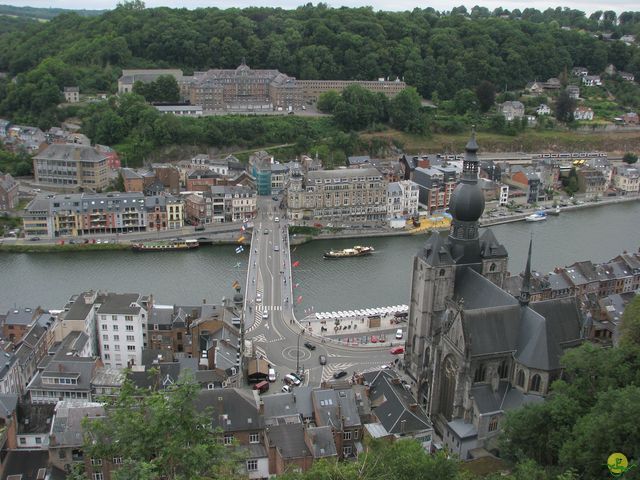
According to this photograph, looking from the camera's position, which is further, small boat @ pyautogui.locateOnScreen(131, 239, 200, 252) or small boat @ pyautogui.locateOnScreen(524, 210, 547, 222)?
small boat @ pyautogui.locateOnScreen(524, 210, 547, 222)

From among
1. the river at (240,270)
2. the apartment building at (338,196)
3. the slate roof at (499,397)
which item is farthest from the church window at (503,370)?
the apartment building at (338,196)

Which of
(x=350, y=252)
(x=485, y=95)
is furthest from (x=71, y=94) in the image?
(x=485, y=95)

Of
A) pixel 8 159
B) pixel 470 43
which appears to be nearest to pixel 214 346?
pixel 8 159

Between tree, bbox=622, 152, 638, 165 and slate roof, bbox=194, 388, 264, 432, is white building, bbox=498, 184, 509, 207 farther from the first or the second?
slate roof, bbox=194, 388, 264, 432

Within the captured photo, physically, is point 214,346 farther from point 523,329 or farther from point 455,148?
point 455,148

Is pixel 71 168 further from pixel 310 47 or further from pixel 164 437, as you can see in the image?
pixel 164 437

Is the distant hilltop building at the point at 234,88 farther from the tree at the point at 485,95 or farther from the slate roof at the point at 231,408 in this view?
the slate roof at the point at 231,408

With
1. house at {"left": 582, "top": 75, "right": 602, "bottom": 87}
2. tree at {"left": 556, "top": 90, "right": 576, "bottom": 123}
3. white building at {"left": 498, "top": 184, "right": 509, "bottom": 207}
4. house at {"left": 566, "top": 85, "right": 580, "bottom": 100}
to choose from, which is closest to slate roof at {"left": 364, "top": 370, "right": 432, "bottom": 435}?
white building at {"left": 498, "top": 184, "right": 509, "bottom": 207}
